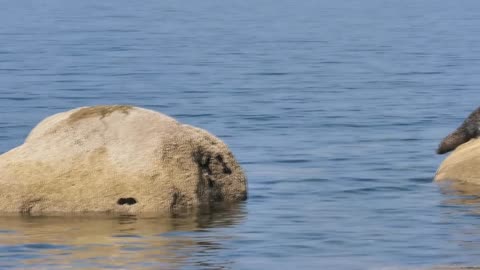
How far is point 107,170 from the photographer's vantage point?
1655 centimetres

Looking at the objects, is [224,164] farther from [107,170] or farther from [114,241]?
[114,241]

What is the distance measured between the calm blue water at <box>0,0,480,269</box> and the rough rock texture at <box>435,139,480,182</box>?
26cm

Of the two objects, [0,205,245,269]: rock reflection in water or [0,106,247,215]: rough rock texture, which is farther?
[0,106,247,215]: rough rock texture

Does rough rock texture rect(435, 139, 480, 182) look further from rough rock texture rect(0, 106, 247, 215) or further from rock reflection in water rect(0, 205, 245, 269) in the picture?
rough rock texture rect(0, 106, 247, 215)

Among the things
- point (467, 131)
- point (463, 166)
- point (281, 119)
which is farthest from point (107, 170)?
point (281, 119)

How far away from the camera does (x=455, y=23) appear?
65375 mm

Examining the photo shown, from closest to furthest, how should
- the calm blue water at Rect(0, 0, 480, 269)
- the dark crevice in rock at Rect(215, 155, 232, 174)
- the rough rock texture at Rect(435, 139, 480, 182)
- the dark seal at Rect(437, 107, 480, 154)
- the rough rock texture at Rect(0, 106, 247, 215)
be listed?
the calm blue water at Rect(0, 0, 480, 269) < the rough rock texture at Rect(0, 106, 247, 215) < the dark crevice in rock at Rect(215, 155, 232, 174) < the rough rock texture at Rect(435, 139, 480, 182) < the dark seal at Rect(437, 107, 480, 154)

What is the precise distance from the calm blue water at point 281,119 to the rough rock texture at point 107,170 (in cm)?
38

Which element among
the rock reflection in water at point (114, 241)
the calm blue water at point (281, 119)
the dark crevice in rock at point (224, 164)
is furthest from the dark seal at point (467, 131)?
the rock reflection in water at point (114, 241)

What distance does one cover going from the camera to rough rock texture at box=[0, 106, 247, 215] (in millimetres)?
16562

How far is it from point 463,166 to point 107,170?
449 centimetres

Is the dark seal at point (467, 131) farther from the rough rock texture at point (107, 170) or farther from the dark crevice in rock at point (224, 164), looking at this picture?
the rough rock texture at point (107, 170)

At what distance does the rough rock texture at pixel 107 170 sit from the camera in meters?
16.6

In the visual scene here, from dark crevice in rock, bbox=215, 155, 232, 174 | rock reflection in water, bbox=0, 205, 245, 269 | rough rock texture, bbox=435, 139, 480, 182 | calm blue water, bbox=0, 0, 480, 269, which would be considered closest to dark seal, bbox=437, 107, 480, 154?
calm blue water, bbox=0, 0, 480, 269
